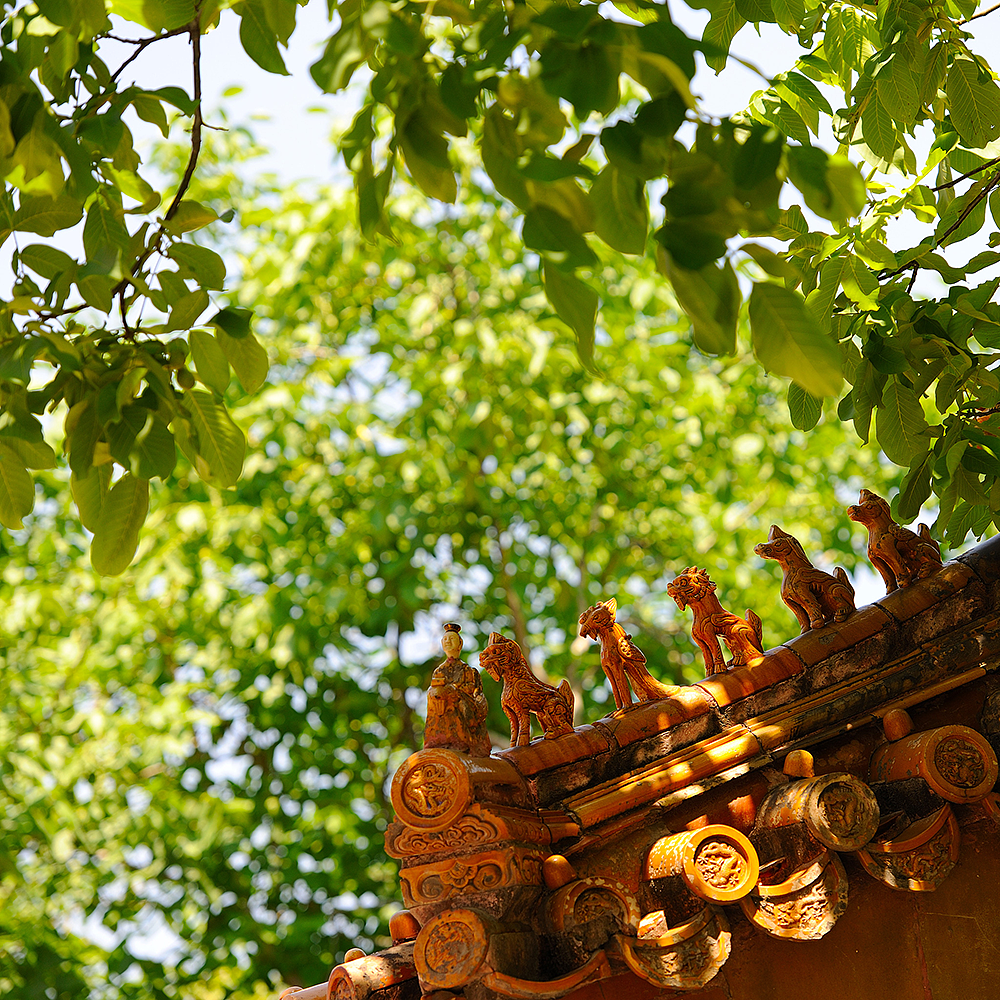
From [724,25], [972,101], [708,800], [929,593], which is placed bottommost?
[708,800]

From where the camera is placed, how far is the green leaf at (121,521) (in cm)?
196

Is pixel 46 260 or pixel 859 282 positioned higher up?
pixel 46 260

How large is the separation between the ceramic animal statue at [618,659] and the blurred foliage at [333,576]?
15.5 ft

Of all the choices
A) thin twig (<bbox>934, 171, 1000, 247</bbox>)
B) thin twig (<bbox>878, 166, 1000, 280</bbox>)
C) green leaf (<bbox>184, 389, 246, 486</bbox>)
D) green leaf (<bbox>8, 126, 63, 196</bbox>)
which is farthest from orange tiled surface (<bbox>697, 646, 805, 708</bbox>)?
green leaf (<bbox>8, 126, 63, 196</bbox>)

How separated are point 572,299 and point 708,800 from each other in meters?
1.34

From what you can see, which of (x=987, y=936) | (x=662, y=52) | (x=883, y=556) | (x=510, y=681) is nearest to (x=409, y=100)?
(x=662, y=52)

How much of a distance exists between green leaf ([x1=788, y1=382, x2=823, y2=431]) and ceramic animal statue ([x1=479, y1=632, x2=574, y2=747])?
0.83 metres

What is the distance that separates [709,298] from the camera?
135 cm

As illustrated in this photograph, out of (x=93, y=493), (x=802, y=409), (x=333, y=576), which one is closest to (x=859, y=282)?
(x=802, y=409)

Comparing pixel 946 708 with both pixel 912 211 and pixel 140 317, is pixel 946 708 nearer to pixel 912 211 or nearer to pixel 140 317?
pixel 912 211

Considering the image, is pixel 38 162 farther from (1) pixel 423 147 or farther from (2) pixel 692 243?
(2) pixel 692 243

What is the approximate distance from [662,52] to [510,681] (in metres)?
1.56

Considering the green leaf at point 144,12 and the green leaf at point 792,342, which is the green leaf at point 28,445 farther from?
the green leaf at point 792,342

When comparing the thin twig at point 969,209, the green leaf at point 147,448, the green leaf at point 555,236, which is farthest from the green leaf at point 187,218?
the thin twig at point 969,209
